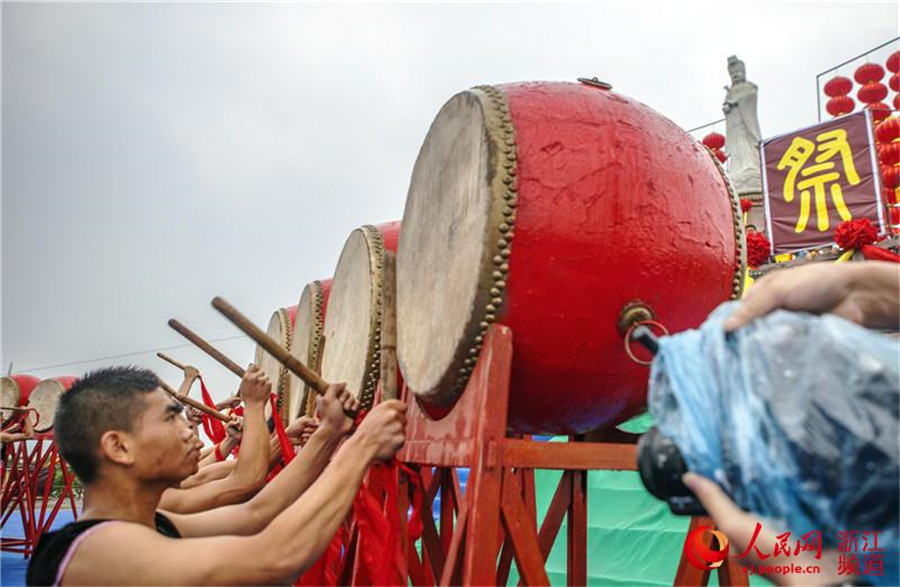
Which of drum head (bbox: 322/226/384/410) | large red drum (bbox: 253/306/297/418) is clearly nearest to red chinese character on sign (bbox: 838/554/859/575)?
drum head (bbox: 322/226/384/410)

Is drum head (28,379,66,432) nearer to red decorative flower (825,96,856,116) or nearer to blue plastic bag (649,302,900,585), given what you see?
blue plastic bag (649,302,900,585)

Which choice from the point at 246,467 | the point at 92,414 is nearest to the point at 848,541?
the point at 92,414

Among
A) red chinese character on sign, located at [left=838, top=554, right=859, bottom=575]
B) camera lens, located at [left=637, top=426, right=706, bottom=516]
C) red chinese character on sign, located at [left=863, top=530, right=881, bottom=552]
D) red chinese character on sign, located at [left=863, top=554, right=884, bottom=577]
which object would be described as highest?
camera lens, located at [left=637, top=426, right=706, bottom=516]

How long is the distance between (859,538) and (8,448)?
10.5 metres

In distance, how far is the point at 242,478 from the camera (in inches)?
86.5

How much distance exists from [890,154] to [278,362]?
10.1 metres

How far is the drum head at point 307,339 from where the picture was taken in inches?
139

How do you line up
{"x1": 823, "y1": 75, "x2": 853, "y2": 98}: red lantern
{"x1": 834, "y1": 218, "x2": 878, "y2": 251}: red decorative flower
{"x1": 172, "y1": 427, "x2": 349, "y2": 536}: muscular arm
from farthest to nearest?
{"x1": 823, "y1": 75, "x2": 853, "y2": 98}: red lantern
{"x1": 834, "y1": 218, "x2": 878, "y2": 251}: red decorative flower
{"x1": 172, "y1": 427, "x2": 349, "y2": 536}: muscular arm

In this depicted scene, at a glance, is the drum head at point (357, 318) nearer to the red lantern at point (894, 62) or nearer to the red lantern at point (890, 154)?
the red lantern at point (890, 154)

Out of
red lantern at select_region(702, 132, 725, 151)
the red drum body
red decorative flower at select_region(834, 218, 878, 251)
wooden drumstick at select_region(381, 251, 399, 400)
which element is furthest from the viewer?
red lantern at select_region(702, 132, 725, 151)

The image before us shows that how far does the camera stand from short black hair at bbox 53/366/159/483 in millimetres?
1434

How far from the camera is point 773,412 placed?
2.33 ft

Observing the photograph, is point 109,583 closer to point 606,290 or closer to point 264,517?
point 264,517

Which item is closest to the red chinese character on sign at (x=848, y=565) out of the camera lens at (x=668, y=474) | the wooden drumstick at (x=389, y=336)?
the camera lens at (x=668, y=474)
